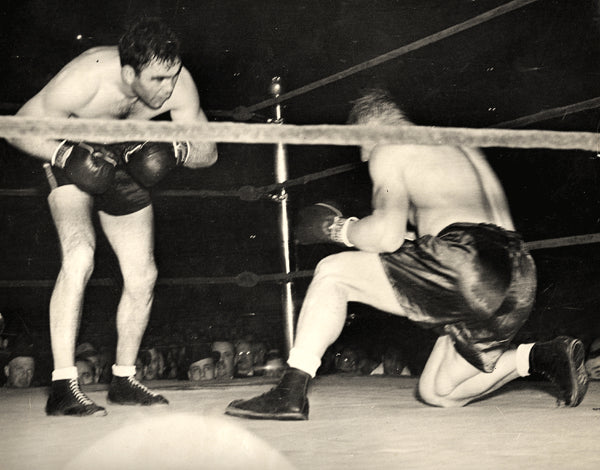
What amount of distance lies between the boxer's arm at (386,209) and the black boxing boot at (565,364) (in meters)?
0.32

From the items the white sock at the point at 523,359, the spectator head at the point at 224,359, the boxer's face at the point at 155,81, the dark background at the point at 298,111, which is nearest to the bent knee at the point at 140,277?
the dark background at the point at 298,111

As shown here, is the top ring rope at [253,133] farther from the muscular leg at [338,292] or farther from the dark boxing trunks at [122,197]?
the dark boxing trunks at [122,197]

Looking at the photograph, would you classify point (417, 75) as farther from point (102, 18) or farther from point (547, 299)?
A: point (102, 18)

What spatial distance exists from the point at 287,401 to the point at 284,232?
3.19 ft

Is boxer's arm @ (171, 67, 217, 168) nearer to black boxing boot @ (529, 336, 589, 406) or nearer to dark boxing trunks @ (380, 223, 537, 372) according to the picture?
dark boxing trunks @ (380, 223, 537, 372)

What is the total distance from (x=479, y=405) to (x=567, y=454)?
15.6 inches

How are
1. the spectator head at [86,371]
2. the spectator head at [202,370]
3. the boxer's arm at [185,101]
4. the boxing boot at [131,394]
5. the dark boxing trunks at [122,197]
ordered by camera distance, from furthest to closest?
the spectator head at [202,370]
the spectator head at [86,371]
the boxer's arm at [185,101]
the dark boxing trunks at [122,197]
the boxing boot at [131,394]

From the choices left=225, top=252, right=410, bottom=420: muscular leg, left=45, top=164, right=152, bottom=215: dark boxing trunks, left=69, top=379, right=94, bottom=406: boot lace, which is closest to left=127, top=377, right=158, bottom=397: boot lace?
left=69, top=379, right=94, bottom=406: boot lace

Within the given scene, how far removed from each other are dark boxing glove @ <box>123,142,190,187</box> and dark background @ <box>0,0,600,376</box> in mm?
295

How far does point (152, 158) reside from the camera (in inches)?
57.0

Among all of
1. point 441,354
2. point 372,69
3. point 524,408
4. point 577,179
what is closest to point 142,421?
point 441,354

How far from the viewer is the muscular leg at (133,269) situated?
5.10 feet

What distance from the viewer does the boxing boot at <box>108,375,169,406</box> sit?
140 centimetres

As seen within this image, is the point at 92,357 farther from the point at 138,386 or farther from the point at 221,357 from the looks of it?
the point at 138,386
